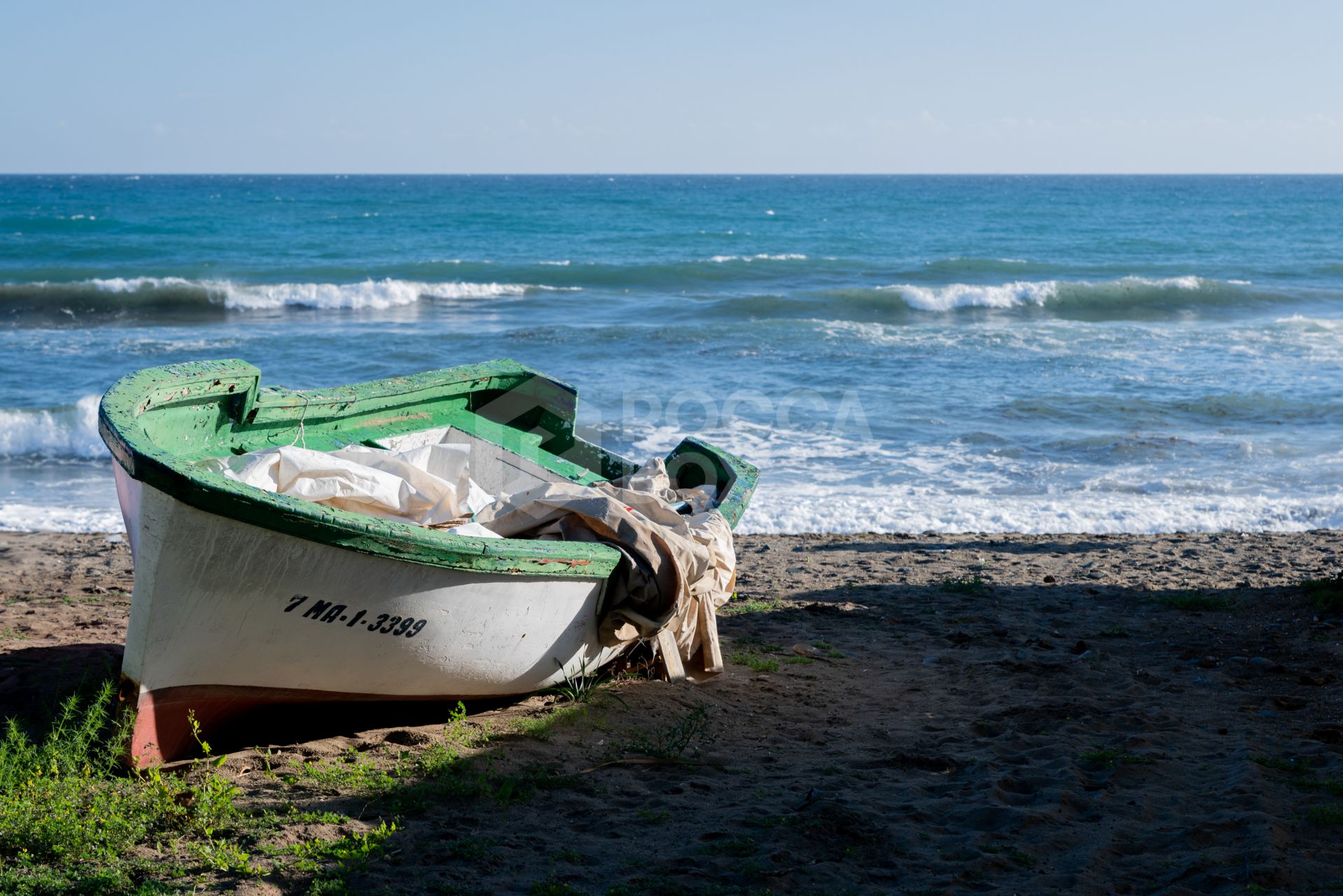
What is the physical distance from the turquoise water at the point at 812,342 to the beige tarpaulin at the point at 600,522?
4444mm

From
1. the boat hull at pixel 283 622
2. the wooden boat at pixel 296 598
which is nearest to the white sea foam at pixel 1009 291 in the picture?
the wooden boat at pixel 296 598

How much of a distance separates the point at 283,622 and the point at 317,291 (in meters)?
21.9

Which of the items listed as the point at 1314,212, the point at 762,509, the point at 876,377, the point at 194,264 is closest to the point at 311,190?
the point at 194,264

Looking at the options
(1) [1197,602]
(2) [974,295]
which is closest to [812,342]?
(2) [974,295]

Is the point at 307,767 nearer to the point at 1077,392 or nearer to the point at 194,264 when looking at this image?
the point at 1077,392

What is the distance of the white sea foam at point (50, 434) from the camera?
36.9 feet

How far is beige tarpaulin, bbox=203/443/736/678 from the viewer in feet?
15.4

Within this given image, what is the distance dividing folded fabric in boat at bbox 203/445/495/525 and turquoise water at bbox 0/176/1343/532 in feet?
15.8

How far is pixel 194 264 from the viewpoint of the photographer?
28516mm

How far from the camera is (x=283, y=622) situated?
12.4ft

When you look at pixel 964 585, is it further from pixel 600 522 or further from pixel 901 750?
Result: pixel 600 522

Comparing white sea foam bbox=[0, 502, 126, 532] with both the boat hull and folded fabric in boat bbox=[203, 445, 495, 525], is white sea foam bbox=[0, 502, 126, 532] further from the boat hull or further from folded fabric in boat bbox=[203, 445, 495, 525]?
the boat hull

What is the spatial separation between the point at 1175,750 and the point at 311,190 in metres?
87.7

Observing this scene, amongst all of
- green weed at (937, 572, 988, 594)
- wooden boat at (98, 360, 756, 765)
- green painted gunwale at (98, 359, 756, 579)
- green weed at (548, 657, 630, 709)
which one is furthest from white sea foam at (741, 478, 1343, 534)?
wooden boat at (98, 360, 756, 765)
